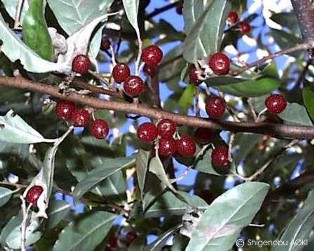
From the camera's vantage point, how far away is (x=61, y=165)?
73 centimetres

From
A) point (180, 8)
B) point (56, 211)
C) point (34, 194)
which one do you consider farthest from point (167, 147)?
point (180, 8)

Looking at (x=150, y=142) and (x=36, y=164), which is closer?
(x=150, y=142)

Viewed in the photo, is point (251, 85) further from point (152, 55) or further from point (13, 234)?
point (13, 234)

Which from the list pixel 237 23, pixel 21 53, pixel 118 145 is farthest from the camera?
pixel 237 23

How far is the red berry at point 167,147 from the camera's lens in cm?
58

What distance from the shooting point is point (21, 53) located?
0.52m

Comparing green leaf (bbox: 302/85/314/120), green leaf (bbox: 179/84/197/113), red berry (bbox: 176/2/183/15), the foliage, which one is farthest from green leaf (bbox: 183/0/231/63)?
green leaf (bbox: 179/84/197/113)

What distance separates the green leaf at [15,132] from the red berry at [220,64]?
0.16m

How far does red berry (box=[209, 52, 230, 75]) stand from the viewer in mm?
537

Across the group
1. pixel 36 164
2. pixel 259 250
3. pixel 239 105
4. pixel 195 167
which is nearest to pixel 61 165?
pixel 36 164

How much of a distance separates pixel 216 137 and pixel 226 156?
34mm

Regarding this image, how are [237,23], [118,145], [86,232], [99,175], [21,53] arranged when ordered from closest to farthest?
[21,53] → [99,175] → [86,232] → [118,145] → [237,23]

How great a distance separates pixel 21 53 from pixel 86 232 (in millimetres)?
279

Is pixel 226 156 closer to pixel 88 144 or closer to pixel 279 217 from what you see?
pixel 88 144
